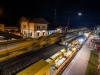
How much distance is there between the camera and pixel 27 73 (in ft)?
16.0

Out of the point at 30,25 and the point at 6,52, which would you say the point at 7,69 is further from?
the point at 30,25

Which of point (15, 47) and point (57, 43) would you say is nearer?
point (15, 47)

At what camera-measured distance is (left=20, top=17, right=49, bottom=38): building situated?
29975 mm

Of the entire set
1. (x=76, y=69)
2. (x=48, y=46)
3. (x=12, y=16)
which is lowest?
(x=76, y=69)

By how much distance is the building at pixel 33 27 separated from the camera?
98.3ft

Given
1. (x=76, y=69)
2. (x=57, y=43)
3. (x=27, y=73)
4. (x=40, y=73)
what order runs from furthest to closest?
(x=76, y=69)
(x=57, y=43)
(x=40, y=73)
(x=27, y=73)

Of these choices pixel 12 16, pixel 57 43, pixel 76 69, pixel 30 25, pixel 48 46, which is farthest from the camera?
pixel 12 16

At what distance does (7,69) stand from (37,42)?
162 inches

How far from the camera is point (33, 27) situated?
97.7 ft

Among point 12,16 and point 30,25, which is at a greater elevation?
point 12,16

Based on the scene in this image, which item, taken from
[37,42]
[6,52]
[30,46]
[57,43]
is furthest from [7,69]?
[57,43]

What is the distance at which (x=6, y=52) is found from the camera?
581cm

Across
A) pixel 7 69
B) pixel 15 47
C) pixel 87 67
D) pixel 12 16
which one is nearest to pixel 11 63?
pixel 7 69

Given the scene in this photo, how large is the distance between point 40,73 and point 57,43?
779 centimetres
